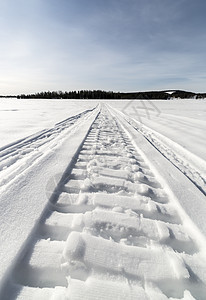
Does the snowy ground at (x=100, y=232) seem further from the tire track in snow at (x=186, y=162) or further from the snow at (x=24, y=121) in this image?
the snow at (x=24, y=121)

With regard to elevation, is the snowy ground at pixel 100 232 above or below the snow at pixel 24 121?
below

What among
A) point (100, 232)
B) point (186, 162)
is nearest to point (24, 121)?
point (186, 162)

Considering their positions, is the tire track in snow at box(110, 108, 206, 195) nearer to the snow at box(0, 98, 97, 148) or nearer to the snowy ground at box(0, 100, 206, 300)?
the snowy ground at box(0, 100, 206, 300)

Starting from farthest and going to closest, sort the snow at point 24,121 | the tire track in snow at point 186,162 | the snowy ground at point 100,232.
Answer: the snow at point 24,121 → the tire track in snow at point 186,162 → the snowy ground at point 100,232

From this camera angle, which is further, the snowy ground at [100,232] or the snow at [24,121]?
the snow at [24,121]

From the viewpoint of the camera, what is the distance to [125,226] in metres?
1.42

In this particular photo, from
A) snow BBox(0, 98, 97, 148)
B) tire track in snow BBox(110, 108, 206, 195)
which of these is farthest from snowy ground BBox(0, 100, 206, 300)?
snow BBox(0, 98, 97, 148)

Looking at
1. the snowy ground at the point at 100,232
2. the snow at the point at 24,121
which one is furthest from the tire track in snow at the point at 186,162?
the snow at the point at 24,121

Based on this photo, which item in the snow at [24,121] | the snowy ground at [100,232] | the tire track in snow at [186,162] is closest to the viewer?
the snowy ground at [100,232]

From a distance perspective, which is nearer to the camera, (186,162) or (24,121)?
(186,162)

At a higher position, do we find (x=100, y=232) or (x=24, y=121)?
(x=24, y=121)

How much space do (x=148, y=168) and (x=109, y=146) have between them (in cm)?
126

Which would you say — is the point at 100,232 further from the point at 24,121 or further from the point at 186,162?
the point at 24,121

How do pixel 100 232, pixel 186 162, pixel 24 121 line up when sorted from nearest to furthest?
pixel 100 232 < pixel 186 162 < pixel 24 121
